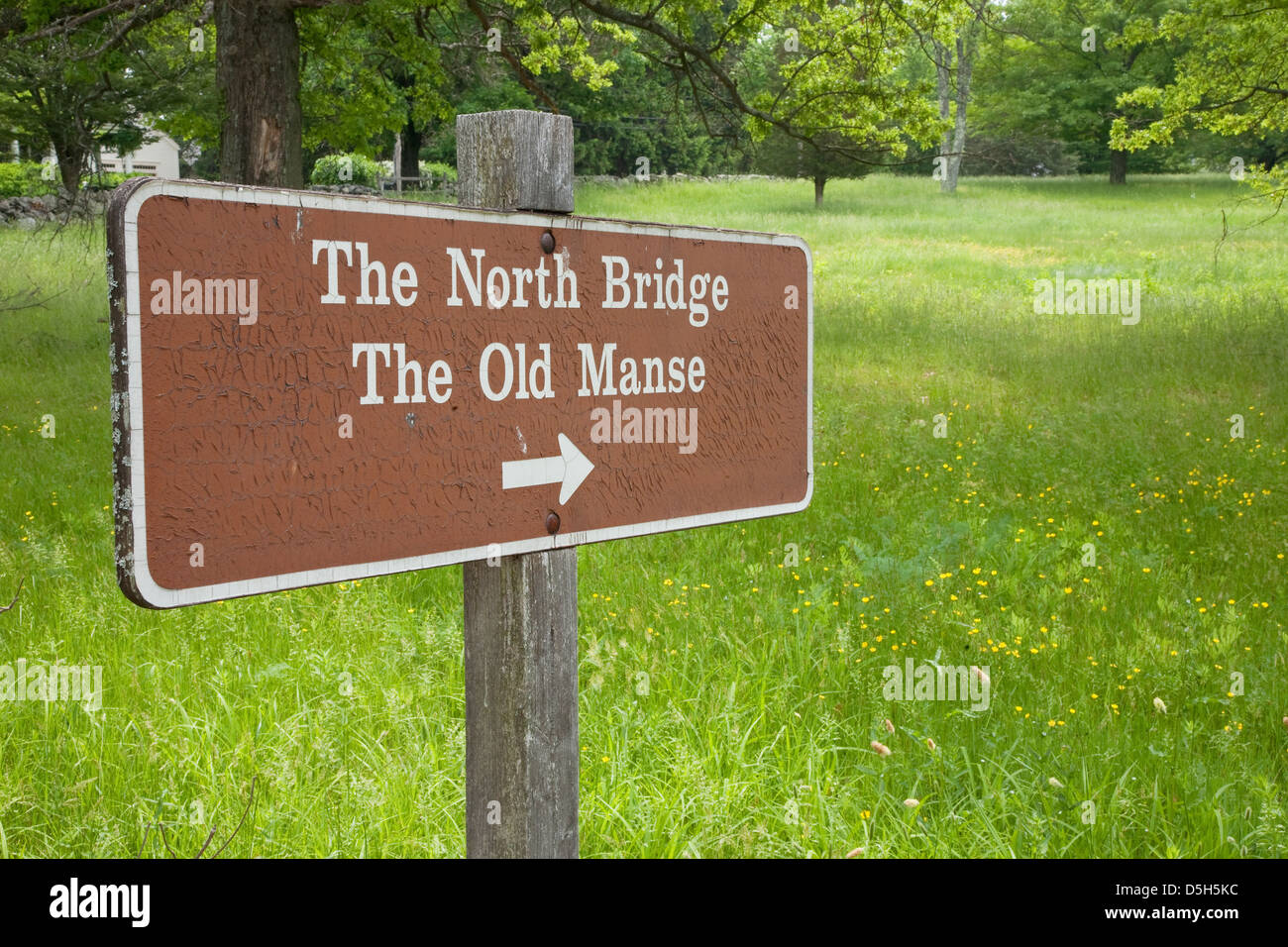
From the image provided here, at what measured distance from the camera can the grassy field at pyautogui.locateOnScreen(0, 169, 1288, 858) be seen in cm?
314

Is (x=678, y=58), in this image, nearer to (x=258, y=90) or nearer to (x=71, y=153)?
(x=258, y=90)

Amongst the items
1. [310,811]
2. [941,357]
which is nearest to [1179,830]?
[310,811]

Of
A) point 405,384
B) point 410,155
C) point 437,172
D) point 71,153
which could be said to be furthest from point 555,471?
point 410,155

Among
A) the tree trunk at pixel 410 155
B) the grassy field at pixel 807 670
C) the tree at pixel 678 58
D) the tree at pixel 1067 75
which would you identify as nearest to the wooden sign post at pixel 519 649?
the grassy field at pixel 807 670

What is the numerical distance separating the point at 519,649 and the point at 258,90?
8430 mm

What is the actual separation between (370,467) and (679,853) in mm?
1938

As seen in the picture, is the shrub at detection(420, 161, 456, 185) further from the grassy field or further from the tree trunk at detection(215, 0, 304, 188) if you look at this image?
the grassy field

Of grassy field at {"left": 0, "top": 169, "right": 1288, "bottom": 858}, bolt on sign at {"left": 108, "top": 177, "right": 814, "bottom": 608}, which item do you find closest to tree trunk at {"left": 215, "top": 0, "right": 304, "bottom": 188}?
grassy field at {"left": 0, "top": 169, "right": 1288, "bottom": 858}

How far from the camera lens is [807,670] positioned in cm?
420

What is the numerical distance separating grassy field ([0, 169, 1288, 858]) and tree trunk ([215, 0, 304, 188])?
97.7 inches

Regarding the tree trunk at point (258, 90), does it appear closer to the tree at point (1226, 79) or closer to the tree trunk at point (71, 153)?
the tree trunk at point (71, 153)

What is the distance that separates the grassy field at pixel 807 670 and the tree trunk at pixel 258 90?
248cm

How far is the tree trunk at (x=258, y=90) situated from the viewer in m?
8.73

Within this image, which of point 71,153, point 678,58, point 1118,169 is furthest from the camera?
point 1118,169
